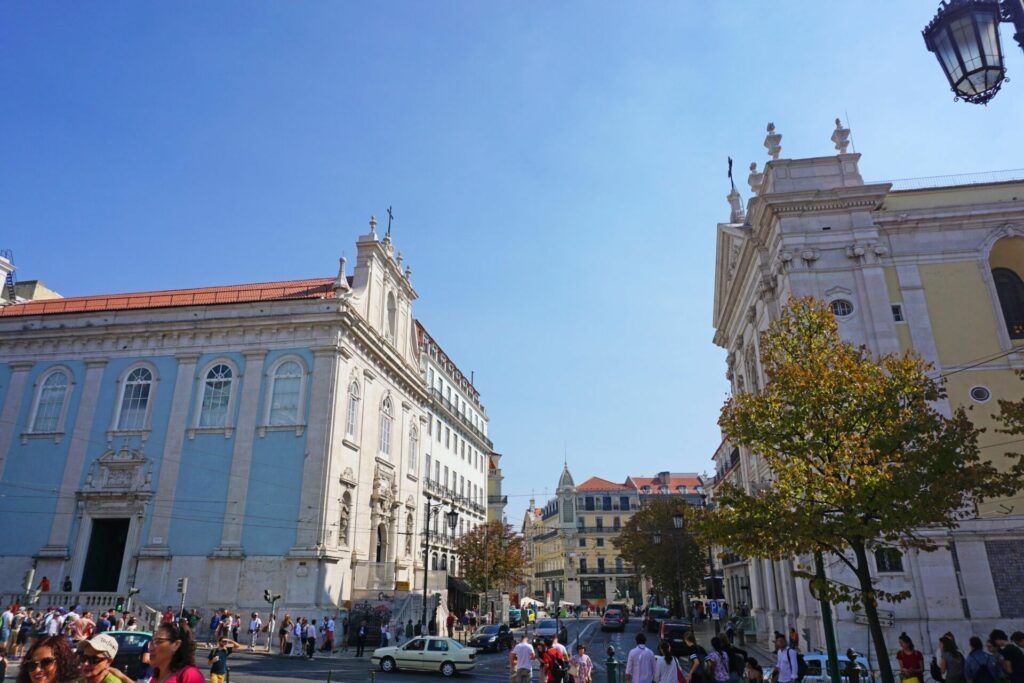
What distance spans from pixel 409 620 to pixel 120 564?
45.6ft

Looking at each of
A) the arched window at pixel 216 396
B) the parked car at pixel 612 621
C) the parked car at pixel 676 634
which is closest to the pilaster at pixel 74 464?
the arched window at pixel 216 396

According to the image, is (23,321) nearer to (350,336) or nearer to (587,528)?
(350,336)

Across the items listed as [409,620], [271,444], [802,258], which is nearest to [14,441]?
[271,444]

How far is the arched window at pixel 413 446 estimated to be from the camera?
137 ft

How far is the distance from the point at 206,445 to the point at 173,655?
99.0 ft

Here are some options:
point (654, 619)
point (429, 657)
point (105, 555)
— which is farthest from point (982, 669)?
point (654, 619)

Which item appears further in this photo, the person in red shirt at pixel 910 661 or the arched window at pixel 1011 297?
the arched window at pixel 1011 297

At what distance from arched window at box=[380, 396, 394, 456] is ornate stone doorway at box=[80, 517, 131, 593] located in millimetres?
13007

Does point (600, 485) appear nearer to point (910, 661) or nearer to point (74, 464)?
point (74, 464)

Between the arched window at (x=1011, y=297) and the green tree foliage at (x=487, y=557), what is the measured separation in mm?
33268

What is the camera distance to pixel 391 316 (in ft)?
132

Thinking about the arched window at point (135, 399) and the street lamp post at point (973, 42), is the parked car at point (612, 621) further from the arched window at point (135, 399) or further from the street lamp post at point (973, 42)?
the street lamp post at point (973, 42)

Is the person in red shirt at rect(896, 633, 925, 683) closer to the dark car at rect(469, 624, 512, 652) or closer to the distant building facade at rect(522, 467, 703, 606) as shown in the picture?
the dark car at rect(469, 624, 512, 652)

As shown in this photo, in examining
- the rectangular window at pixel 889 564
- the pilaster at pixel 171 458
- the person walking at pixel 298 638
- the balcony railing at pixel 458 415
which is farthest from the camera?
the balcony railing at pixel 458 415
